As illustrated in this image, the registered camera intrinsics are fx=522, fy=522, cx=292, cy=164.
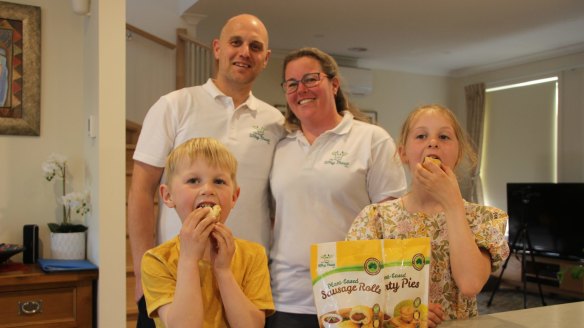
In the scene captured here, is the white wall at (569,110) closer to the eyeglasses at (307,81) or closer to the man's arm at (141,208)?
the eyeglasses at (307,81)

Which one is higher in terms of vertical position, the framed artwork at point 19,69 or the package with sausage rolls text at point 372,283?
the framed artwork at point 19,69

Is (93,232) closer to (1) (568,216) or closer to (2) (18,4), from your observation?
(2) (18,4)

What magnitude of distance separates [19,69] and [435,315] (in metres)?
2.83

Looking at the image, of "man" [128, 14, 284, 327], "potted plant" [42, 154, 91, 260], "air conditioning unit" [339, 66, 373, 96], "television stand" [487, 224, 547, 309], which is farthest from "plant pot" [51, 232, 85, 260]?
"air conditioning unit" [339, 66, 373, 96]

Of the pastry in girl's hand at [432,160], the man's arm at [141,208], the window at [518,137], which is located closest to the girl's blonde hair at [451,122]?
the pastry in girl's hand at [432,160]

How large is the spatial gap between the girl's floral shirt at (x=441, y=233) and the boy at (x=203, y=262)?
0.99ft

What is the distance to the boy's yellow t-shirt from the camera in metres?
1.20

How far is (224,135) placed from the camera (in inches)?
70.3

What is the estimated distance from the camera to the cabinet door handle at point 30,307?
2600 millimetres

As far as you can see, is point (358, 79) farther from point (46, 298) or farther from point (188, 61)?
point (46, 298)

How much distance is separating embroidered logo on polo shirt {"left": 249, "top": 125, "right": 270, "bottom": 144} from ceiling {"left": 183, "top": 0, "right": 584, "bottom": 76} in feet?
11.1

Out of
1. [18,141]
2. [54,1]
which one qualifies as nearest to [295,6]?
[54,1]

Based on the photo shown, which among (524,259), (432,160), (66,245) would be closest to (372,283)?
(432,160)

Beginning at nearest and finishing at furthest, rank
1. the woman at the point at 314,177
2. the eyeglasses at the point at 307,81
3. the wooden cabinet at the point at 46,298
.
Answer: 1. the woman at the point at 314,177
2. the eyeglasses at the point at 307,81
3. the wooden cabinet at the point at 46,298
